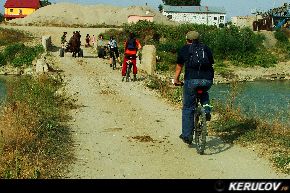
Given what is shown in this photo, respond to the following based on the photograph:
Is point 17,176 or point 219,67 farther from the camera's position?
point 219,67

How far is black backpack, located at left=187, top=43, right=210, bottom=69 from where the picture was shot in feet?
28.0

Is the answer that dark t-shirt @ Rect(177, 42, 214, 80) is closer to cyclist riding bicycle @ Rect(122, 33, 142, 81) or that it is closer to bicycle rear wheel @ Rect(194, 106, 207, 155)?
bicycle rear wheel @ Rect(194, 106, 207, 155)

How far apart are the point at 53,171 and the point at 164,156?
206cm

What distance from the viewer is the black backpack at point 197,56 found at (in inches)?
336

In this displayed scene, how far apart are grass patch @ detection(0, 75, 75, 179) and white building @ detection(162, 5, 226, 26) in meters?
87.2

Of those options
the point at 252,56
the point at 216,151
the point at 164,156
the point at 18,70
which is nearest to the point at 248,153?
the point at 216,151

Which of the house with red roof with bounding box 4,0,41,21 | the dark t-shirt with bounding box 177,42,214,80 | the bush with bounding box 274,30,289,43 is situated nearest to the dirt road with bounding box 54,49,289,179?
the dark t-shirt with bounding box 177,42,214,80

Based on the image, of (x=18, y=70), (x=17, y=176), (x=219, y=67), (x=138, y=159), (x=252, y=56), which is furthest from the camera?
(x=252, y=56)

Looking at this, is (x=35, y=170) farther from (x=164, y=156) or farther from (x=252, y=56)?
(x=252, y=56)

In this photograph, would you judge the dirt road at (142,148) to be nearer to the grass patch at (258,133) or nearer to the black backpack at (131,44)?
the grass patch at (258,133)

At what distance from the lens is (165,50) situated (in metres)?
43.2

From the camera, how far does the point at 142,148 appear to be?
927cm

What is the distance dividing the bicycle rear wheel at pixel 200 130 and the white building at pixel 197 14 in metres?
90.4

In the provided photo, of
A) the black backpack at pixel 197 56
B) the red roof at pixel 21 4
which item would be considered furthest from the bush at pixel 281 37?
the red roof at pixel 21 4
